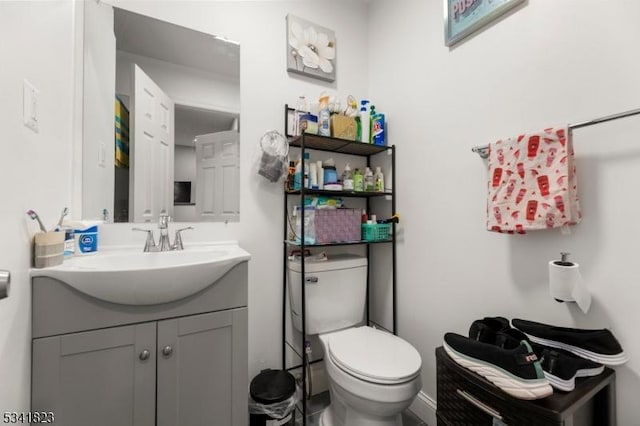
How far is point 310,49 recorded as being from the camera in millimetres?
1642

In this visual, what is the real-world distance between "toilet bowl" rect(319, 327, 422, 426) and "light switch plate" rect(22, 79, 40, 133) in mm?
1324

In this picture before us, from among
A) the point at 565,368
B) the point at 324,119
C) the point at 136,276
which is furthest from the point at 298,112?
the point at 565,368

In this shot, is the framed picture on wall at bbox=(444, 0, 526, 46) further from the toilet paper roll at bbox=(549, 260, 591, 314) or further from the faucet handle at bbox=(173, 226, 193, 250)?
the faucet handle at bbox=(173, 226, 193, 250)

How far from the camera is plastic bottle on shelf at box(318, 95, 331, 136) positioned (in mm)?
A: 1495

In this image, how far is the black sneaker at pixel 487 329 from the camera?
0.94m

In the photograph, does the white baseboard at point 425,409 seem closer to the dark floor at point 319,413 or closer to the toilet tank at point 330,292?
the dark floor at point 319,413

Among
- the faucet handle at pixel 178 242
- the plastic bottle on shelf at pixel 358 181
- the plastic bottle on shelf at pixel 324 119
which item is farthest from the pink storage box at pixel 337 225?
the faucet handle at pixel 178 242

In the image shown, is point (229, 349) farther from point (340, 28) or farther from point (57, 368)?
point (340, 28)

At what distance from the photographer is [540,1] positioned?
1.01 meters

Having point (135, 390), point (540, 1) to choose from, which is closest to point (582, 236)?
point (540, 1)

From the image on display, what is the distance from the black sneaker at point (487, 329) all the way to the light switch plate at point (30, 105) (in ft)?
5.06

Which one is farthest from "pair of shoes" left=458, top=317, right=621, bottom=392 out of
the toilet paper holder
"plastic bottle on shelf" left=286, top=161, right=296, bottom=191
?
"plastic bottle on shelf" left=286, top=161, right=296, bottom=191

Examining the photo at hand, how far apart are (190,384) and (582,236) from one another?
1.48 m

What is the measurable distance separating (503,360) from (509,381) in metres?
0.05
